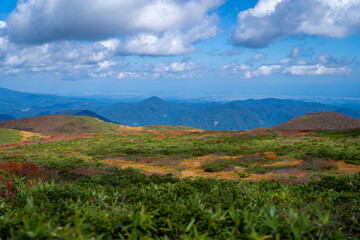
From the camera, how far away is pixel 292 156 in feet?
78.4

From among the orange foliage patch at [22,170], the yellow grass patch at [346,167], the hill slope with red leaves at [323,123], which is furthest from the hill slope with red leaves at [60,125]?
the yellow grass patch at [346,167]

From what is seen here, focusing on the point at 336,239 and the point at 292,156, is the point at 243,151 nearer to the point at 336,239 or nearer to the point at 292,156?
the point at 292,156

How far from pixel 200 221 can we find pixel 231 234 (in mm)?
503

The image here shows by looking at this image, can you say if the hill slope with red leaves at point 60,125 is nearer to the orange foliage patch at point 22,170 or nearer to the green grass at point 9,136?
the green grass at point 9,136

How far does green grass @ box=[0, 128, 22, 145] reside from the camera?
63463mm

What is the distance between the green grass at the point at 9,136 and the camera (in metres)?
63.5

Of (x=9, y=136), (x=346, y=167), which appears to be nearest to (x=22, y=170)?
(x=346, y=167)

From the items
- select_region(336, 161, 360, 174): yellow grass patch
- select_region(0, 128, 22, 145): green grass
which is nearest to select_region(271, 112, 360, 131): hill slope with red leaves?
select_region(336, 161, 360, 174): yellow grass patch

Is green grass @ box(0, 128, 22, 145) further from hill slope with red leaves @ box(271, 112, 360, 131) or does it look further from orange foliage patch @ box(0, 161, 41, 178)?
hill slope with red leaves @ box(271, 112, 360, 131)

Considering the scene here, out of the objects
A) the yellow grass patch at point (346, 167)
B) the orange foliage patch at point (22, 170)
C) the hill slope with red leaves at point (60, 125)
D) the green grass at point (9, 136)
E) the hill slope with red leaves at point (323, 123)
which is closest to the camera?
the orange foliage patch at point (22, 170)

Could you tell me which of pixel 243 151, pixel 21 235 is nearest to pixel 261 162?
pixel 243 151

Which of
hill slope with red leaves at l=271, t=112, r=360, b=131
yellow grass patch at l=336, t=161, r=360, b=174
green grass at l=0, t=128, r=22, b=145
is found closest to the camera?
yellow grass patch at l=336, t=161, r=360, b=174

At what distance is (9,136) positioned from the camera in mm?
68750

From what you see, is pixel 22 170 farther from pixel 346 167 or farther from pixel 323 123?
pixel 323 123
